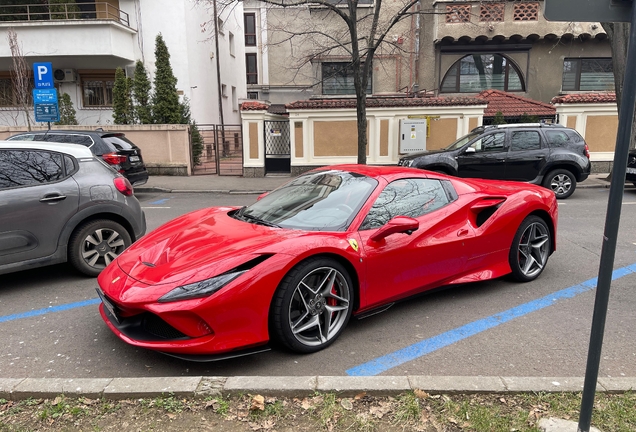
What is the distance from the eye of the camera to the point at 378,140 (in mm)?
15914

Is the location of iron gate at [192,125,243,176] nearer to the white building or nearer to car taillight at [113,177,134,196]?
the white building

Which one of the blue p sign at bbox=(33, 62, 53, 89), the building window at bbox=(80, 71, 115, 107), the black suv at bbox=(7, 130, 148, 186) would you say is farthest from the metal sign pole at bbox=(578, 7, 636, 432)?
the building window at bbox=(80, 71, 115, 107)

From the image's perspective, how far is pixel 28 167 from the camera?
4.88 metres

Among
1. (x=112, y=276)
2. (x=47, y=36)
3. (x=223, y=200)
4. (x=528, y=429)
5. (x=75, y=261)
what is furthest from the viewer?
(x=47, y=36)

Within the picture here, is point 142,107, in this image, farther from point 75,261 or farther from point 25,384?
point 25,384

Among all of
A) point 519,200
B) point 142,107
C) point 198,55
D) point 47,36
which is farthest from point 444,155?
point 47,36

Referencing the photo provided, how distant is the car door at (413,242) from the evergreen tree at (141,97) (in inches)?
604

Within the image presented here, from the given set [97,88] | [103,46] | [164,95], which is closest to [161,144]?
[164,95]

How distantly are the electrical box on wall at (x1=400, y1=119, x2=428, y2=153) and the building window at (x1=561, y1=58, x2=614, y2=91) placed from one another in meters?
10.6

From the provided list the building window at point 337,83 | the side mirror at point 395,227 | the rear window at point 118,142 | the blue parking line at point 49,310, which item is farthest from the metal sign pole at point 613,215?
the building window at point 337,83

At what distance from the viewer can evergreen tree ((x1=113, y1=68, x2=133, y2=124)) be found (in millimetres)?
17478

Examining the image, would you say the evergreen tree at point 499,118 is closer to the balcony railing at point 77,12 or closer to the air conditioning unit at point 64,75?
the balcony railing at point 77,12

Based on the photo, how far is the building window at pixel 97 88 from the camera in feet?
67.9

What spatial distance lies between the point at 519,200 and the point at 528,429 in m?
2.74
